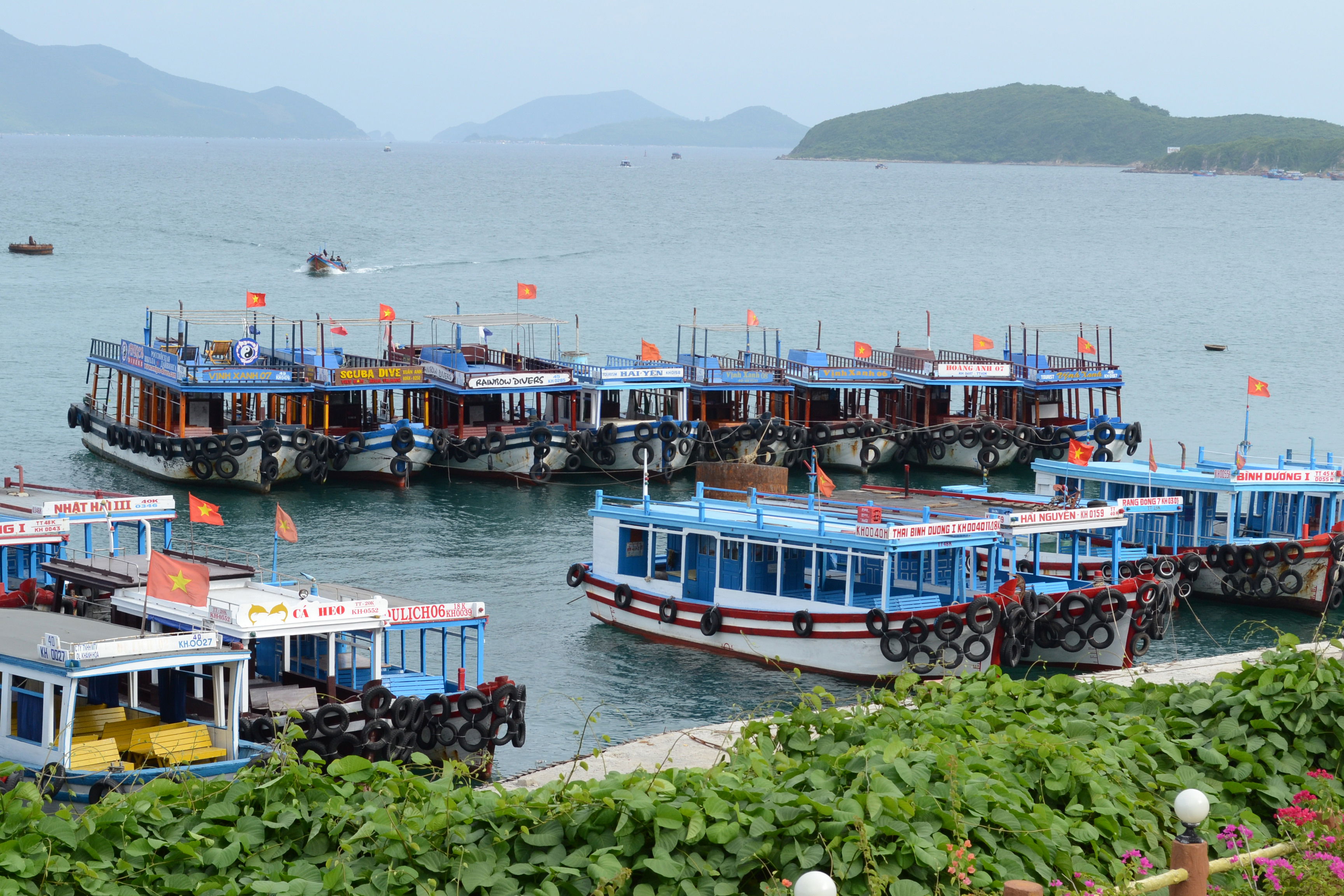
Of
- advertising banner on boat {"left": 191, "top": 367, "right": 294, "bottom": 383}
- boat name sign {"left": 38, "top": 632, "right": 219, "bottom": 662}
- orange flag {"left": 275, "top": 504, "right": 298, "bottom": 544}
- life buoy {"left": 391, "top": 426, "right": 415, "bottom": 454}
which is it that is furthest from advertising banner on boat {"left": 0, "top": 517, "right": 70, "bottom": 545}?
life buoy {"left": 391, "top": 426, "right": 415, "bottom": 454}

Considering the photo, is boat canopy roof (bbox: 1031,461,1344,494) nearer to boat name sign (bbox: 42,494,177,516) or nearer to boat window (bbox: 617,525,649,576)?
boat window (bbox: 617,525,649,576)

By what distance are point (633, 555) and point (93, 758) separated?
15.7m

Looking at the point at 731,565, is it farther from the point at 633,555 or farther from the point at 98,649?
the point at 98,649

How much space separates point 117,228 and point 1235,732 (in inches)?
6272

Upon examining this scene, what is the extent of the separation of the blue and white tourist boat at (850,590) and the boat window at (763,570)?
0.02 meters

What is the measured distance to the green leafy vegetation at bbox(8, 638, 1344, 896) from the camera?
10906 millimetres

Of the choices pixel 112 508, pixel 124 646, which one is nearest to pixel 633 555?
pixel 112 508

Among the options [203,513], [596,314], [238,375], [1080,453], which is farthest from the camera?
[596,314]

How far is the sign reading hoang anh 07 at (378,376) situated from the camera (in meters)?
54.7

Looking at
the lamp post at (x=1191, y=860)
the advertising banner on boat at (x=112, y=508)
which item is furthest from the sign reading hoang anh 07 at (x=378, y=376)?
the lamp post at (x=1191, y=860)

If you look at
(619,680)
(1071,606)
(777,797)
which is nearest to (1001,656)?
(1071,606)

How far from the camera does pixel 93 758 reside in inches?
835

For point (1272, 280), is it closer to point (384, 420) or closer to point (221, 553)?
point (384, 420)

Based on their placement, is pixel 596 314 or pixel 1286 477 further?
pixel 596 314
